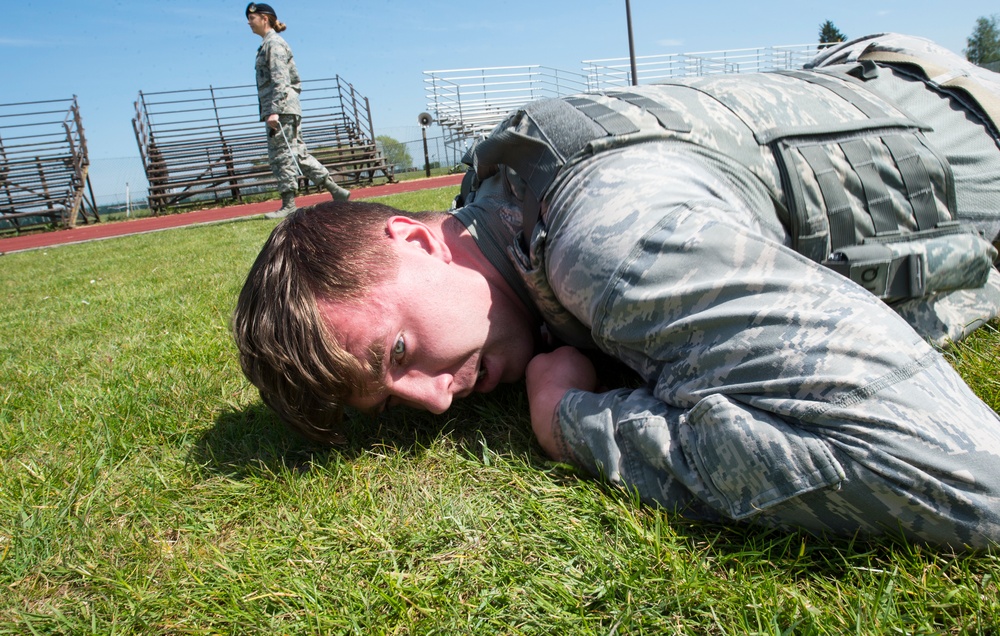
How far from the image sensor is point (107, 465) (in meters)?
2.11

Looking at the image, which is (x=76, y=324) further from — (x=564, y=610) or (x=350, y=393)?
(x=564, y=610)

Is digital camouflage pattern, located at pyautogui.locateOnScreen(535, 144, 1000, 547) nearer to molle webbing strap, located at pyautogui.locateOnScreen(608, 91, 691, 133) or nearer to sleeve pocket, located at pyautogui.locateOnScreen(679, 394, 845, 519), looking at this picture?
sleeve pocket, located at pyautogui.locateOnScreen(679, 394, 845, 519)

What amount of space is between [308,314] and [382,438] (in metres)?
0.48

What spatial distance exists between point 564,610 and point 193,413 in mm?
1746

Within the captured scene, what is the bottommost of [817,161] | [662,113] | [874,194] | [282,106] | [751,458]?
[751,458]

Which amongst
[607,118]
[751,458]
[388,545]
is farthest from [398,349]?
[751,458]

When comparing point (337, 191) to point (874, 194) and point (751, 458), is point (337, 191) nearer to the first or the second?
point (874, 194)

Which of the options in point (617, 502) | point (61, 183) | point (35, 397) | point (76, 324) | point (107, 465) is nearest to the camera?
point (617, 502)

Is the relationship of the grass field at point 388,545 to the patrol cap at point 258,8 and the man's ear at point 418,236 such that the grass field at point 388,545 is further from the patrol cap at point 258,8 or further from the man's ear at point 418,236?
the patrol cap at point 258,8

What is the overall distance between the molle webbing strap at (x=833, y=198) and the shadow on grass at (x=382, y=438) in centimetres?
102

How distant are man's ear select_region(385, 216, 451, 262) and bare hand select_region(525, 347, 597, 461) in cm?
44

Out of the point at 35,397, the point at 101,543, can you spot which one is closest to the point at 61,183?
the point at 35,397

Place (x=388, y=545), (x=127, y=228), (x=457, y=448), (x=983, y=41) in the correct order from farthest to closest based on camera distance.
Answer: (x=983, y=41) → (x=127, y=228) → (x=457, y=448) → (x=388, y=545)

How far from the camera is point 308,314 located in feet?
5.81
